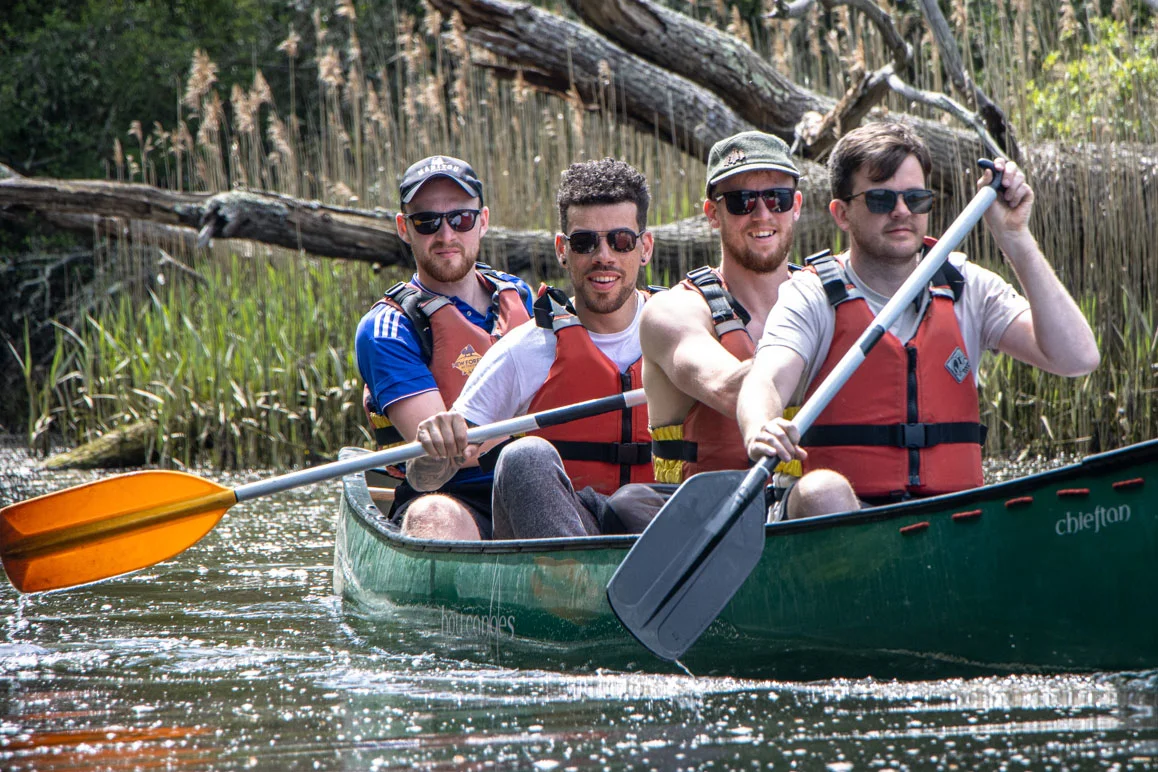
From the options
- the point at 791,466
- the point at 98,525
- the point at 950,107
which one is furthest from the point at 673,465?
the point at 950,107

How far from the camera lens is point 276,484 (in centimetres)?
372

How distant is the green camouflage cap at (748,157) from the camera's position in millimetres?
3252

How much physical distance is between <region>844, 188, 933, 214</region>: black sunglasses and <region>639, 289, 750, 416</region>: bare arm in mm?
439

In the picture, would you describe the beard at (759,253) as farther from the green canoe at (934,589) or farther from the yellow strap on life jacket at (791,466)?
the green canoe at (934,589)

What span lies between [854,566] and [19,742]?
1.63 metres

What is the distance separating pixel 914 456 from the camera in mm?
2967

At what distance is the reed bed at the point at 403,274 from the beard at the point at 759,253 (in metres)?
2.59

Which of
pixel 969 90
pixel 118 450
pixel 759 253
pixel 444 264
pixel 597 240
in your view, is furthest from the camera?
pixel 118 450

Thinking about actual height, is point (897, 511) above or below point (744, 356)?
below

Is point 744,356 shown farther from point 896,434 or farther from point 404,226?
point 404,226

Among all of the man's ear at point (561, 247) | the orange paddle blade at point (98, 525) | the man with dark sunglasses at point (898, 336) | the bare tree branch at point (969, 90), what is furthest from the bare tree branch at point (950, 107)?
the orange paddle blade at point (98, 525)

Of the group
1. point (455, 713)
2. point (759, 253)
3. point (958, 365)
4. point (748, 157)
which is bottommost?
point (455, 713)

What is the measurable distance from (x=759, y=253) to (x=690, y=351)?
0.34 m

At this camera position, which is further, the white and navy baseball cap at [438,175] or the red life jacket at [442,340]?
the white and navy baseball cap at [438,175]
